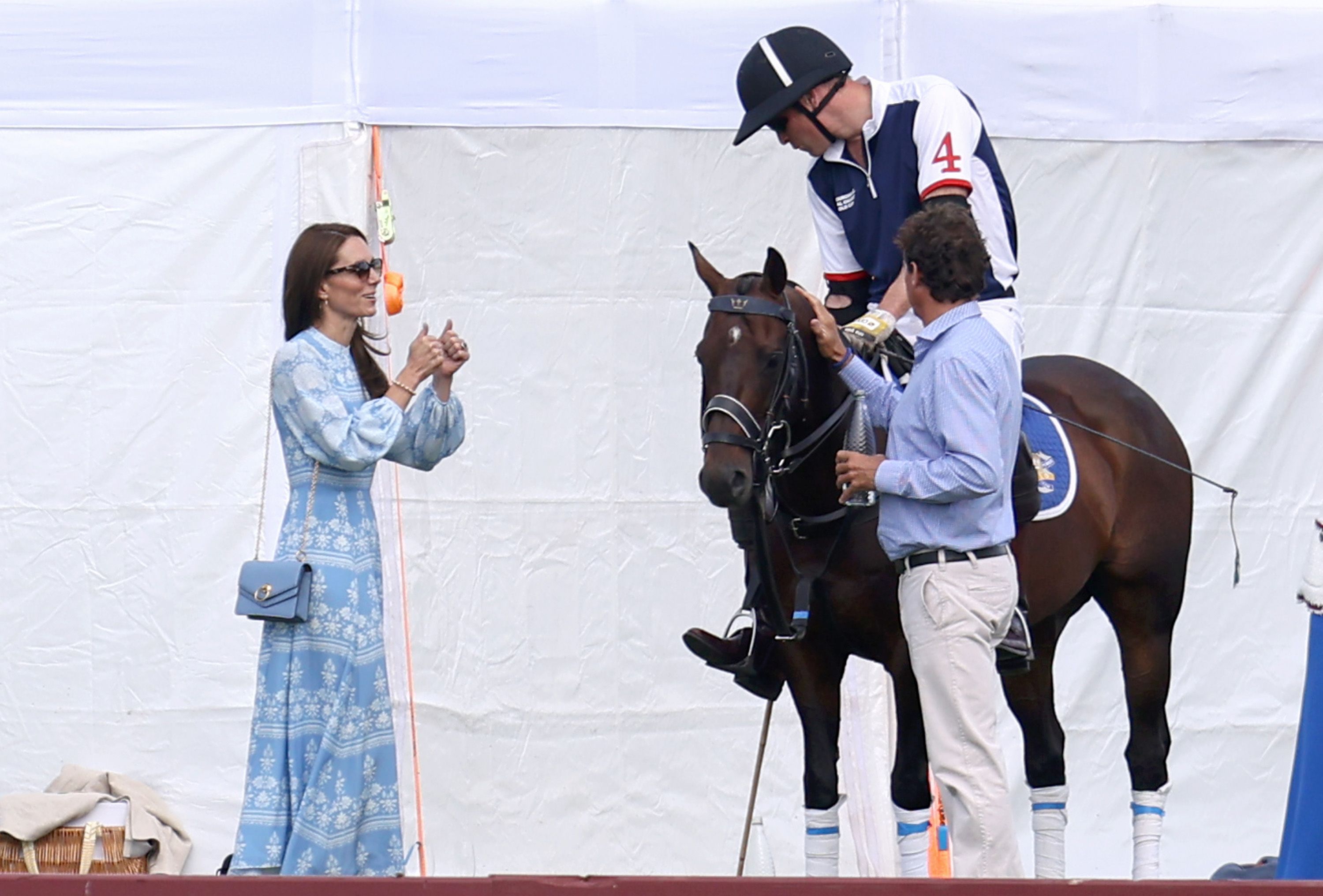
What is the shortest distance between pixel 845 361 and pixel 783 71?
807 millimetres

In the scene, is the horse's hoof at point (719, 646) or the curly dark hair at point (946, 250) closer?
the curly dark hair at point (946, 250)

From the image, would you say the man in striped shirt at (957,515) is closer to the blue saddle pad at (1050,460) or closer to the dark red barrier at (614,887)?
the blue saddle pad at (1050,460)

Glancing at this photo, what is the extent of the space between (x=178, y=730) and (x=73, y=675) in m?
0.39

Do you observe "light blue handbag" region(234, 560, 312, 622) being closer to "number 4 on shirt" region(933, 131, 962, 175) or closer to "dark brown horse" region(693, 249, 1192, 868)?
"dark brown horse" region(693, 249, 1192, 868)

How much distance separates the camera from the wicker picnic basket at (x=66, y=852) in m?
5.21

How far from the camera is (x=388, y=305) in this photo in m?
5.10

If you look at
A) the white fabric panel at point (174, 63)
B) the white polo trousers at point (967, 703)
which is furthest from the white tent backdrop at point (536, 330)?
the white polo trousers at point (967, 703)

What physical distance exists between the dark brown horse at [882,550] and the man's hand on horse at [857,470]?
0.60 feet

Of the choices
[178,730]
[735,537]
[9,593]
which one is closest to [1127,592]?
[735,537]

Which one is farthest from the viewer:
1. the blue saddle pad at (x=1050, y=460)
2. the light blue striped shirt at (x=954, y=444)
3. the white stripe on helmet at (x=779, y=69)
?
the blue saddle pad at (x=1050, y=460)

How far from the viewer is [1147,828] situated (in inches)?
183

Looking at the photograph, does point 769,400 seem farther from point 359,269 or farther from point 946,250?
point 359,269

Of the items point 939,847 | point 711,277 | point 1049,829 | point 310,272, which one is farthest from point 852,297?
point 939,847

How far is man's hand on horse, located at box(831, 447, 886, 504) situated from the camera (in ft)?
12.2
